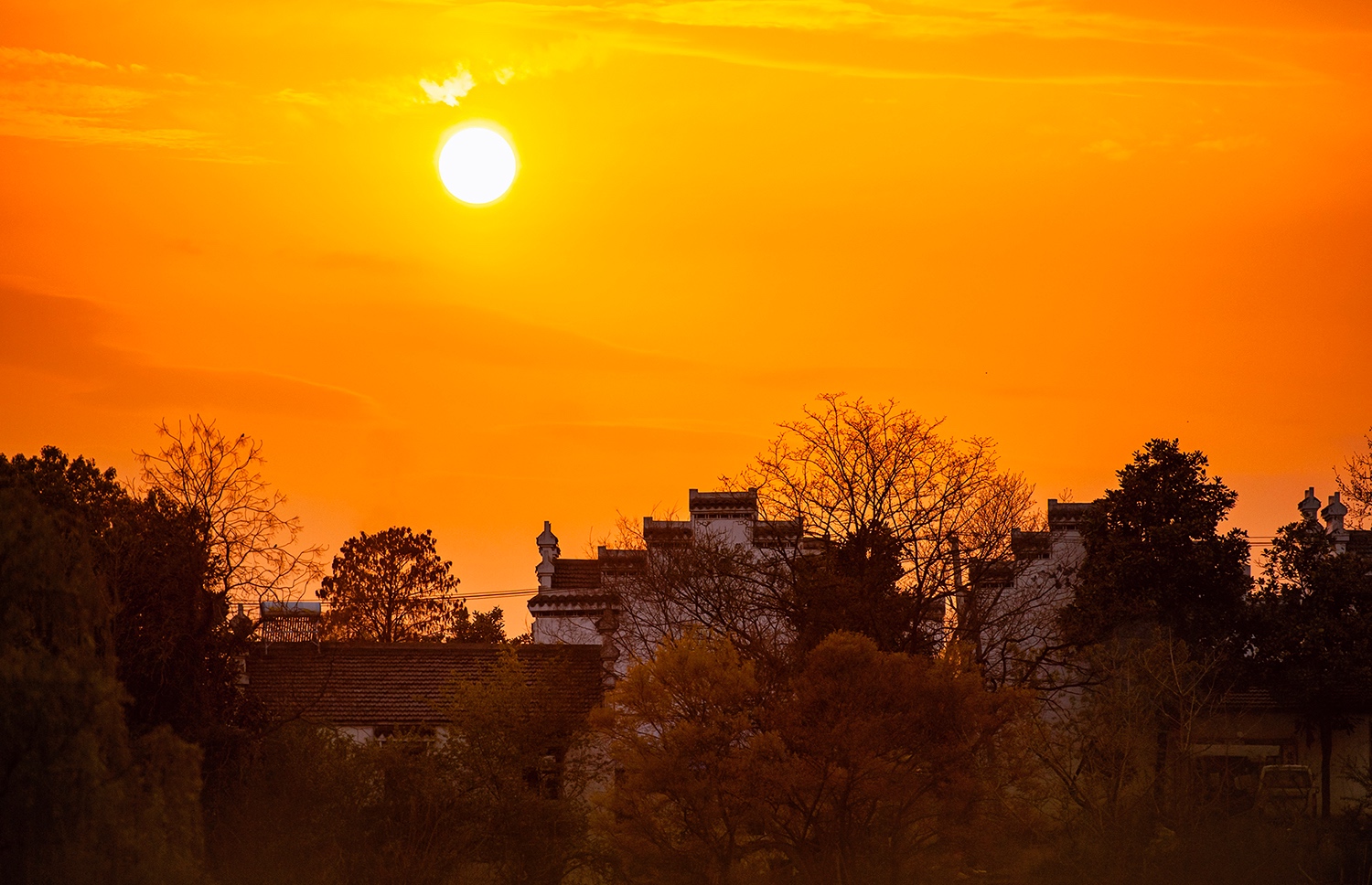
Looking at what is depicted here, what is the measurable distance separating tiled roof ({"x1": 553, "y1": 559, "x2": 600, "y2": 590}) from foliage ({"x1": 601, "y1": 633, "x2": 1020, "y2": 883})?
13.0 meters

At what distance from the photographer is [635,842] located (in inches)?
1044

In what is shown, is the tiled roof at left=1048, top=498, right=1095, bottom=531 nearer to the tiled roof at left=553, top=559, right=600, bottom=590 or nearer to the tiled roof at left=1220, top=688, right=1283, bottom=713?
the tiled roof at left=1220, top=688, right=1283, bottom=713

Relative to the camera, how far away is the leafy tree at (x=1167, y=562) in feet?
111

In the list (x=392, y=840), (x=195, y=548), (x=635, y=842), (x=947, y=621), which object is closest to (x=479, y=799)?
(x=392, y=840)

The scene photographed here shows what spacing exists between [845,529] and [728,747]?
6987 millimetres

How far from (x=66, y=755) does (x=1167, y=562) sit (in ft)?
81.1

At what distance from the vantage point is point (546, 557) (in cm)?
4031

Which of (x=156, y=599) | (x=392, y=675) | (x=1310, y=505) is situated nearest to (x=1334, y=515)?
(x=1310, y=505)

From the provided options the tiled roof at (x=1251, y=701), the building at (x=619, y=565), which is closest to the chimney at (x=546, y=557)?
the building at (x=619, y=565)

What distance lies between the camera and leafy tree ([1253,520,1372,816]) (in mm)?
33344

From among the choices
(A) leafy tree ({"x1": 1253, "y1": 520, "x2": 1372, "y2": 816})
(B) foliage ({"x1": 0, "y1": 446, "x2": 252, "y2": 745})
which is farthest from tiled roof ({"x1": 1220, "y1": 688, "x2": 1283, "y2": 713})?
(B) foliage ({"x1": 0, "y1": 446, "x2": 252, "y2": 745})

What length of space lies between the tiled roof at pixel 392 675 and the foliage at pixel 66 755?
13.8 metres

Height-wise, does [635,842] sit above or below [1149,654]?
below

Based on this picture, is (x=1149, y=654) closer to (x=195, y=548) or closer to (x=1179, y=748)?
(x=1179, y=748)
